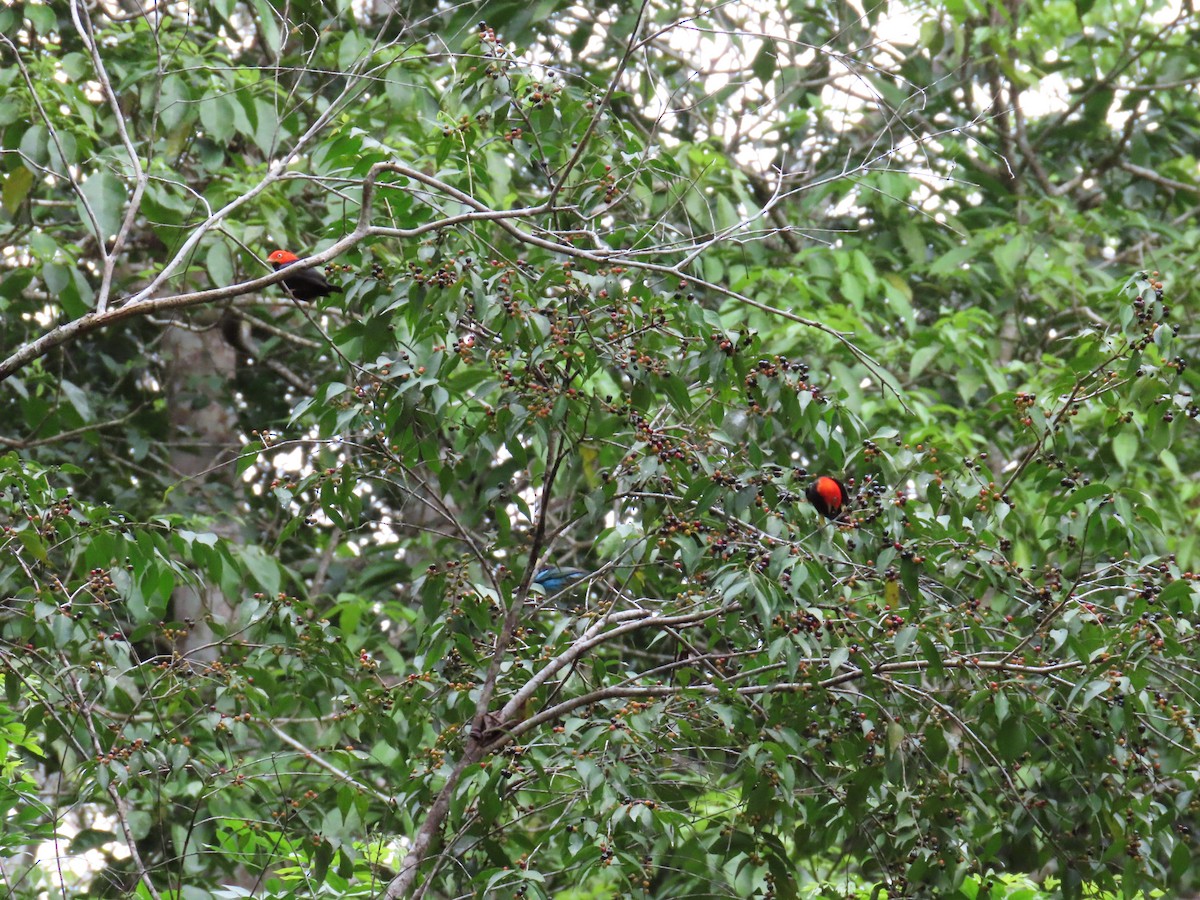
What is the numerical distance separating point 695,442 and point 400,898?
1126 millimetres

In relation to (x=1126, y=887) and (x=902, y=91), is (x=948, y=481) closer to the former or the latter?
(x=1126, y=887)

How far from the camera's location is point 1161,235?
6.23 m

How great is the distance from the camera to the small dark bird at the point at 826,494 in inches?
120

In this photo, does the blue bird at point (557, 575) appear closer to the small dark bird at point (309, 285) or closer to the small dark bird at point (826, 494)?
the small dark bird at point (826, 494)

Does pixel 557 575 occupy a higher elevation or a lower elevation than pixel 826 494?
lower

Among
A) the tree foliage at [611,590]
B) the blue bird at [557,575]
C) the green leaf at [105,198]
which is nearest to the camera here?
the tree foliage at [611,590]

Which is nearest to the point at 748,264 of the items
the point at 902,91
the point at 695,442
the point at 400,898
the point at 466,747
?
the point at 902,91

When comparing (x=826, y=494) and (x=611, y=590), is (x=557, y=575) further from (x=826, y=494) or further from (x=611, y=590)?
(x=826, y=494)

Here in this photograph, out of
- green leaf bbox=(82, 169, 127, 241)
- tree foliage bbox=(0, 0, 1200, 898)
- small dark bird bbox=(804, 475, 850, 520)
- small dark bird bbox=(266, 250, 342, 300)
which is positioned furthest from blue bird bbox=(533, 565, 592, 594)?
green leaf bbox=(82, 169, 127, 241)

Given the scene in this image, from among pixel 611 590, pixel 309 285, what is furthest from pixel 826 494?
pixel 309 285

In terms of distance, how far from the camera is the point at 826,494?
3080mm

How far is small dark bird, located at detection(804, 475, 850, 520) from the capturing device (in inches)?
120

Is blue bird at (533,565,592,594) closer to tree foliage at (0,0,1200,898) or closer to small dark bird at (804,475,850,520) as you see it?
tree foliage at (0,0,1200,898)

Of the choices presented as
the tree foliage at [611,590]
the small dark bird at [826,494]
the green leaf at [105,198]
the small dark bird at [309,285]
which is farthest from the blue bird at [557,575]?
the green leaf at [105,198]
